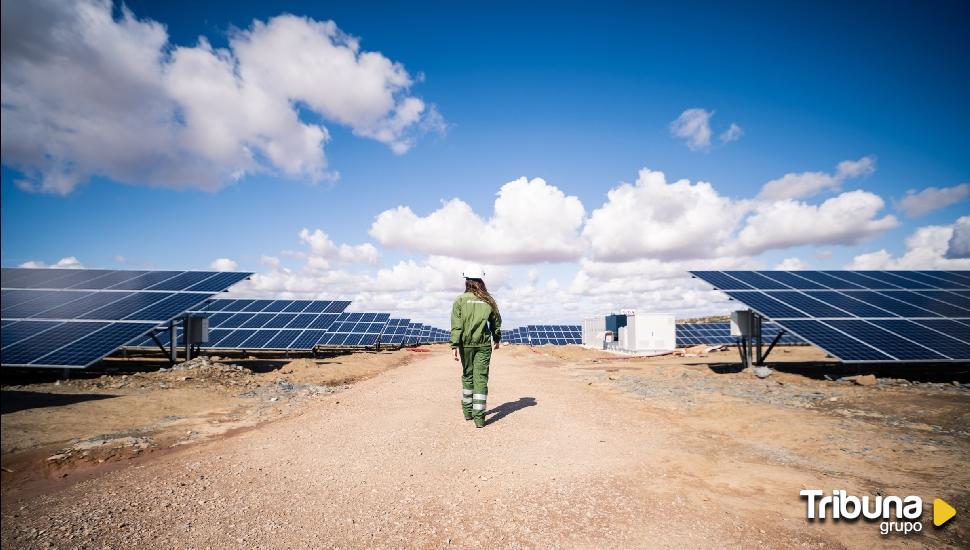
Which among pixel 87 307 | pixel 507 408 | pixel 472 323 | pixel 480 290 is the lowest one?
pixel 507 408

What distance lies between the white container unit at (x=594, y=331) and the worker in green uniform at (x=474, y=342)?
33.1 metres

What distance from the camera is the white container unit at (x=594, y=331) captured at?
40644 mm

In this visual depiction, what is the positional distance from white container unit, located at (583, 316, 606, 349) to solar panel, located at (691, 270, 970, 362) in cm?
2058

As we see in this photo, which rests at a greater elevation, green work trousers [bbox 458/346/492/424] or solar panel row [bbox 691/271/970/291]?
solar panel row [bbox 691/271/970/291]

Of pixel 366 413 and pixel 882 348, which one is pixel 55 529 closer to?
pixel 366 413

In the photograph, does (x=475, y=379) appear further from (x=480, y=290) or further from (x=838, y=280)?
(x=838, y=280)

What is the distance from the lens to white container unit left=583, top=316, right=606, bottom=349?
40.6 metres

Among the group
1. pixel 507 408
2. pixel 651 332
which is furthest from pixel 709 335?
pixel 507 408

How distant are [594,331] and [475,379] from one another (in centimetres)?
3837

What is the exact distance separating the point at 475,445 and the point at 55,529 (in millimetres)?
4510

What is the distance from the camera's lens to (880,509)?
430cm

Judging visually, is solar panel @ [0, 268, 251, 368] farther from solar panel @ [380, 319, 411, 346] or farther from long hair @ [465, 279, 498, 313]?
solar panel @ [380, 319, 411, 346]

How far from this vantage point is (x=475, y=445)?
6305 mm

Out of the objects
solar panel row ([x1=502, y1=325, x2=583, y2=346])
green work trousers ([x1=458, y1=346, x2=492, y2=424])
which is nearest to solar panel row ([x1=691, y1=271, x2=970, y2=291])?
green work trousers ([x1=458, y1=346, x2=492, y2=424])
